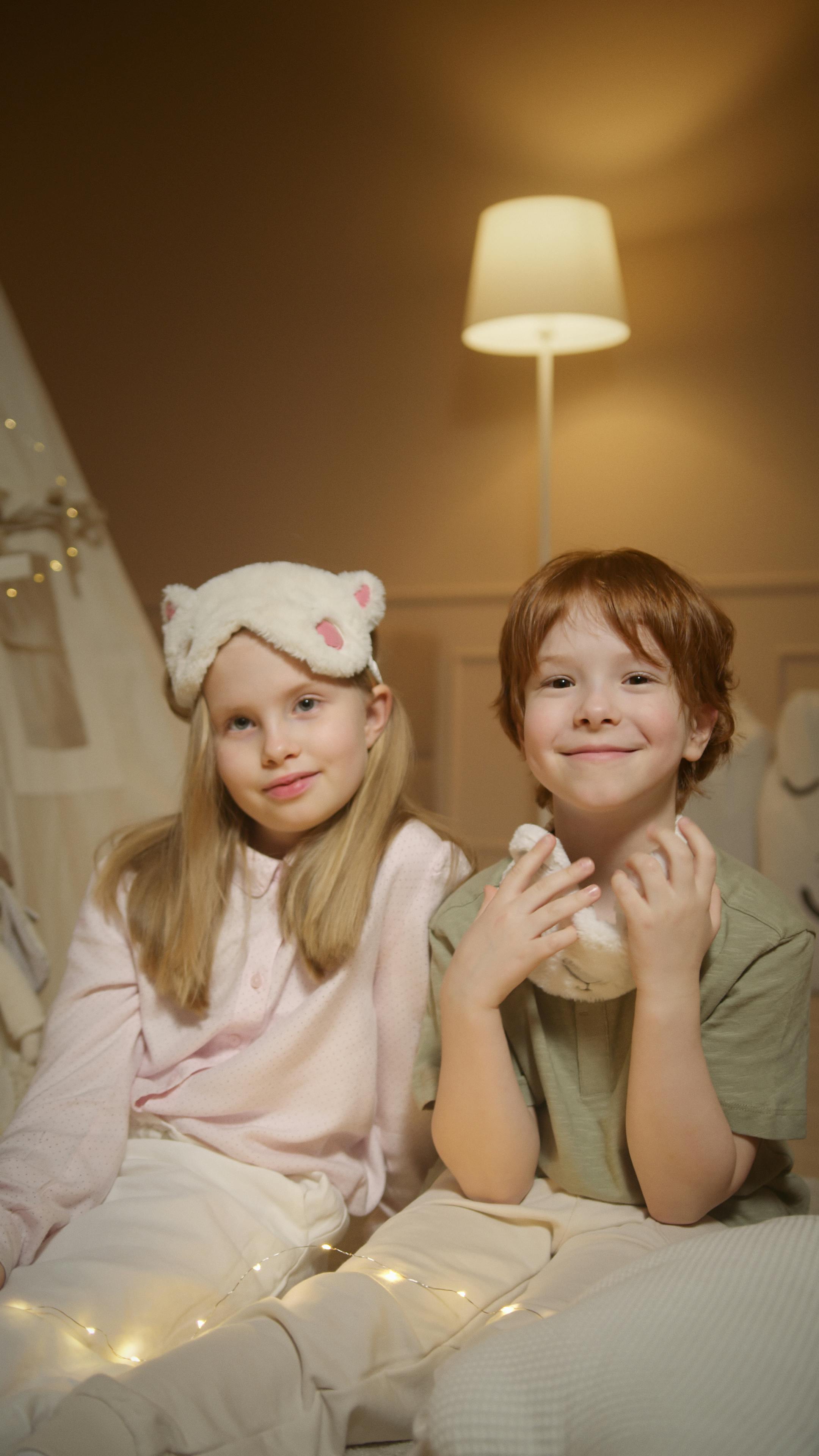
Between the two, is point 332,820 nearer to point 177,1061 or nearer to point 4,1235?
point 177,1061

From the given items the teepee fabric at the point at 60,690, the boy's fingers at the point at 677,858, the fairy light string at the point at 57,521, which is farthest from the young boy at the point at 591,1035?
the fairy light string at the point at 57,521

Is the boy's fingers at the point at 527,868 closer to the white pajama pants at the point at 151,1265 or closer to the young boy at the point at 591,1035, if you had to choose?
the young boy at the point at 591,1035

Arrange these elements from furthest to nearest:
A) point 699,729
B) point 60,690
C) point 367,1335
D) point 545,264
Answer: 1. point 545,264
2. point 60,690
3. point 699,729
4. point 367,1335

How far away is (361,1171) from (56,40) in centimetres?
379

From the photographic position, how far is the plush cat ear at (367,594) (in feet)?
3.99

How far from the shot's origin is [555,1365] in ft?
2.27

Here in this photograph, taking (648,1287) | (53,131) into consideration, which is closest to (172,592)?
(648,1287)

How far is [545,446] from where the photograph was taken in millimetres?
2906

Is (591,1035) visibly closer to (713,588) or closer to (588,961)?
(588,961)

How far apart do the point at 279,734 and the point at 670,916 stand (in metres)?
0.41

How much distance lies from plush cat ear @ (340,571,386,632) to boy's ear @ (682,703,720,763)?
346mm

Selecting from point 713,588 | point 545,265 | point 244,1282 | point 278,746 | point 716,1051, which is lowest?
point 244,1282

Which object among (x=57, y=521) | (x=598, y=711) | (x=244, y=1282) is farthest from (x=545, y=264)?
(x=244, y=1282)

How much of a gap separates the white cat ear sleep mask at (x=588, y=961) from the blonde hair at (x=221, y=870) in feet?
0.68
